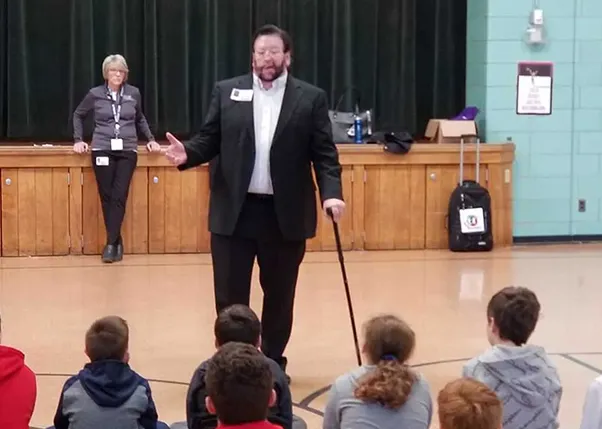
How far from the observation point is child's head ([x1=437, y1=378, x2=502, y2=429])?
235 centimetres

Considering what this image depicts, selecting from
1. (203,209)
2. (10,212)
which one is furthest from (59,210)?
(203,209)

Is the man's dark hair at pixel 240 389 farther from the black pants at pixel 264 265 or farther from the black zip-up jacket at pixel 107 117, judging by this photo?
the black zip-up jacket at pixel 107 117

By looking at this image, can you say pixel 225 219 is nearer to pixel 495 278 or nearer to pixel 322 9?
pixel 495 278

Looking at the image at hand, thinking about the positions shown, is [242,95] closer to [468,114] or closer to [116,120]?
[116,120]

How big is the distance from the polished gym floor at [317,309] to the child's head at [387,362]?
1.20 metres

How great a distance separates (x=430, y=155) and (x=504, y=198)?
2.54ft

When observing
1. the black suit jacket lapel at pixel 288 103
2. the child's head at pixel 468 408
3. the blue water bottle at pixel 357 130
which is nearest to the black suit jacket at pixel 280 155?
the black suit jacket lapel at pixel 288 103

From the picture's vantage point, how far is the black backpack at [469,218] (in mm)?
8758

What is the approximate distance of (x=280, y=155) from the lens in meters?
4.51

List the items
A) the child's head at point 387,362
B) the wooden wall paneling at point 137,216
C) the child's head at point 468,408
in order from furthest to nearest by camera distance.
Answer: the wooden wall paneling at point 137,216 → the child's head at point 387,362 → the child's head at point 468,408

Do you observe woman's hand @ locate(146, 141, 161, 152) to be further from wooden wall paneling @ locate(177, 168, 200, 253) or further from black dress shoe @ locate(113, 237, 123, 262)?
black dress shoe @ locate(113, 237, 123, 262)

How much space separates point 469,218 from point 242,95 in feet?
14.9

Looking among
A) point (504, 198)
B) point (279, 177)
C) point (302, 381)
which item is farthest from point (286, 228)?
point (504, 198)

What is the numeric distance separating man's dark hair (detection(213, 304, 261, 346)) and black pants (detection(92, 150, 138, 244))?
492 centimetres
